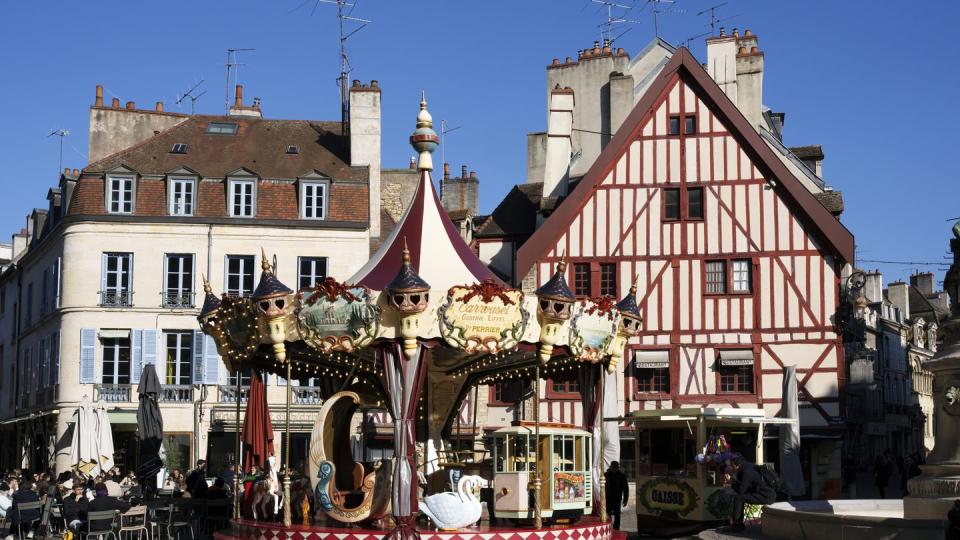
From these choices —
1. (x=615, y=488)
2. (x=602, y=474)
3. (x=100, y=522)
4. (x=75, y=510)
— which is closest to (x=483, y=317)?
(x=602, y=474)

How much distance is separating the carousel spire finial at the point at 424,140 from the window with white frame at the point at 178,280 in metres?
14.2

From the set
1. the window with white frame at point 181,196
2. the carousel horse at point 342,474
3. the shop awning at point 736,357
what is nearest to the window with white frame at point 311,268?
the window with white frame at point 181,196

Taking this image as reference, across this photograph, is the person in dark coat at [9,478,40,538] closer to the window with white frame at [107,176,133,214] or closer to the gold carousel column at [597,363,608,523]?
the gold carousel column at [597,363,608,523]

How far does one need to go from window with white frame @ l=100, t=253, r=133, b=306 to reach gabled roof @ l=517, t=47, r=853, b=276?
961 cm

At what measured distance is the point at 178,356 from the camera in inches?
1216

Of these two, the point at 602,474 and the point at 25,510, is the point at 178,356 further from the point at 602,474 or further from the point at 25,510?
the point at 602,474

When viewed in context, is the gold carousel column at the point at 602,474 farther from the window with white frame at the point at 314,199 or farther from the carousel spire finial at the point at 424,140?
the window with white frame at the point at 314,199

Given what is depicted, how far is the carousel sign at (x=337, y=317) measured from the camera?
583 inches

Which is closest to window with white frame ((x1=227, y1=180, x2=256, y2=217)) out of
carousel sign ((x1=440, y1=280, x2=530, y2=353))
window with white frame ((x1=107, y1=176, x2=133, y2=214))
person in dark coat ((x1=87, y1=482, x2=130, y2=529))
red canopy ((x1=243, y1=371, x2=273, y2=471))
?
window with white frame ((x1=107, y1=176, x2=133, y2=214))

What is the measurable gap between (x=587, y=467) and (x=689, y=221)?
1354cm

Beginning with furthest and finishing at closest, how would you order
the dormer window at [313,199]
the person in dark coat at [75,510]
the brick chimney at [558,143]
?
the brick chimney at [558,143] < the dormer window at [313,199] < the person in dark coat at [75,510]

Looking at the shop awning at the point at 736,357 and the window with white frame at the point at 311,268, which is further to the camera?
the window with white frame at the point at 311,268

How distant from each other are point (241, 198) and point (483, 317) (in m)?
17.9

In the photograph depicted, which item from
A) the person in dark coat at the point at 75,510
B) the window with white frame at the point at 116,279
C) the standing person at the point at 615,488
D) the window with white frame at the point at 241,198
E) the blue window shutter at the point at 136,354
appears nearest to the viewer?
the person in dark coat at the point at 75,510
